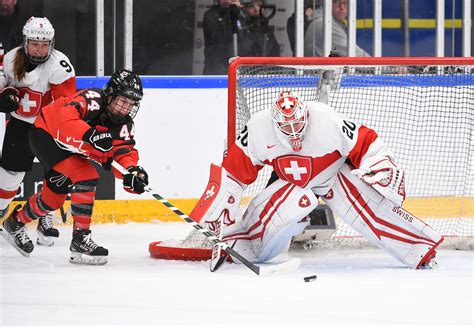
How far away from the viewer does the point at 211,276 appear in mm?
4582

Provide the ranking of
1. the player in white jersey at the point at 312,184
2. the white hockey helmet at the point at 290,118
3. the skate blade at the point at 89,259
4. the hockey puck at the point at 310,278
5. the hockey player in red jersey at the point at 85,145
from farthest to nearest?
the skate blade at the point at 89,259 < the hockey player in red jersey at the point at 85,145 < the player in white jersey at the point at 312,184 < the white hockey helmet at the point at 290,118 < the hockey puck at the point at 310,278

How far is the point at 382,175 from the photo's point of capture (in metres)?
A: 4.58

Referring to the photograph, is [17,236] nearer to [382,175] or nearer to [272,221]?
[272,221]

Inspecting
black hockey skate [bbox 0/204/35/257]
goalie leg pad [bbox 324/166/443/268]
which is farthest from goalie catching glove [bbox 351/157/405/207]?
black hockey skate [bbox 0/204/35/257]

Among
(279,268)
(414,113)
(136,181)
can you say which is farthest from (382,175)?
(414,113)

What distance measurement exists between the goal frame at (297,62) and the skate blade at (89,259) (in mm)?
728

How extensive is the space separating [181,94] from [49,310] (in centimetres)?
249

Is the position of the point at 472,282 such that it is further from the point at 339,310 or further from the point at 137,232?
the point at 137,232

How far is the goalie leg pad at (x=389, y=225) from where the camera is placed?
479 cm

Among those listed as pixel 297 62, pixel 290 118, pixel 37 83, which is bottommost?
pixel 290 118

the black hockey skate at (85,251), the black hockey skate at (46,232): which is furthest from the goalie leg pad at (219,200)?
the black hockey skate at (46,232)

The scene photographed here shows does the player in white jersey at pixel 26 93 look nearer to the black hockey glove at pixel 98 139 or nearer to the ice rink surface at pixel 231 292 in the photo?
the ice rink surface at pixel 231 292

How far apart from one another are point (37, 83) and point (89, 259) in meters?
0.96

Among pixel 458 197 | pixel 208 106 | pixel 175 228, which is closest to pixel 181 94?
pixel 208 106
